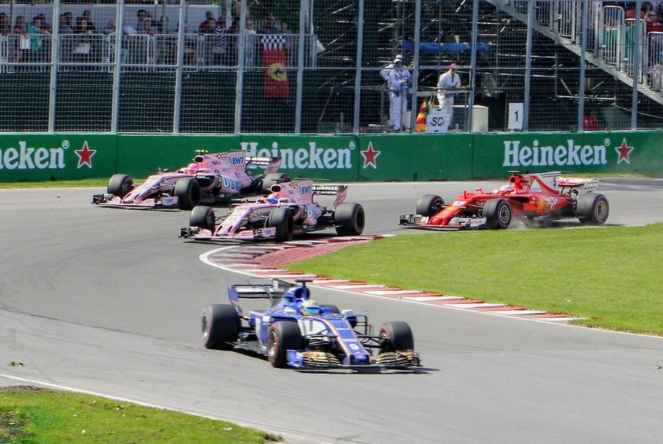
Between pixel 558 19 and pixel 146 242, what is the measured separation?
16.7 m

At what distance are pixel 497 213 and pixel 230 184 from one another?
20.2 feet

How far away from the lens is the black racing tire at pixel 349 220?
869 inches

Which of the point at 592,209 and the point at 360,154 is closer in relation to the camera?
the point at 592,209

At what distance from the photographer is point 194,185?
24.8 m

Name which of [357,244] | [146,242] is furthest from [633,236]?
[146,242]

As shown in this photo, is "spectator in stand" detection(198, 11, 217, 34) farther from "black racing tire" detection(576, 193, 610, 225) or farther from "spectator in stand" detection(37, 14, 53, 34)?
"black racing tire" detection(576, 193, 610, 225)

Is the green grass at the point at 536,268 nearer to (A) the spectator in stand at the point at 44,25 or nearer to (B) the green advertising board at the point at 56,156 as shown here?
(B) the green advertising board at the point at 56,156

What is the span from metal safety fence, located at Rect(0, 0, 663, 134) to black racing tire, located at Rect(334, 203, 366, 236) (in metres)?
8.45

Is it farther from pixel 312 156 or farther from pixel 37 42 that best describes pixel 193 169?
pixel 37 42

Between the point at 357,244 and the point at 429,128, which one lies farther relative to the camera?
the point at 429,128

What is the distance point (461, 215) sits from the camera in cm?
2333

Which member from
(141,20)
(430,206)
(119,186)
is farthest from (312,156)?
(430,206)

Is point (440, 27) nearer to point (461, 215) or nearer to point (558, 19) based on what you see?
point (558, 19)

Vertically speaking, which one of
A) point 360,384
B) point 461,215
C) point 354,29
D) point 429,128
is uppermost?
point 354,29
